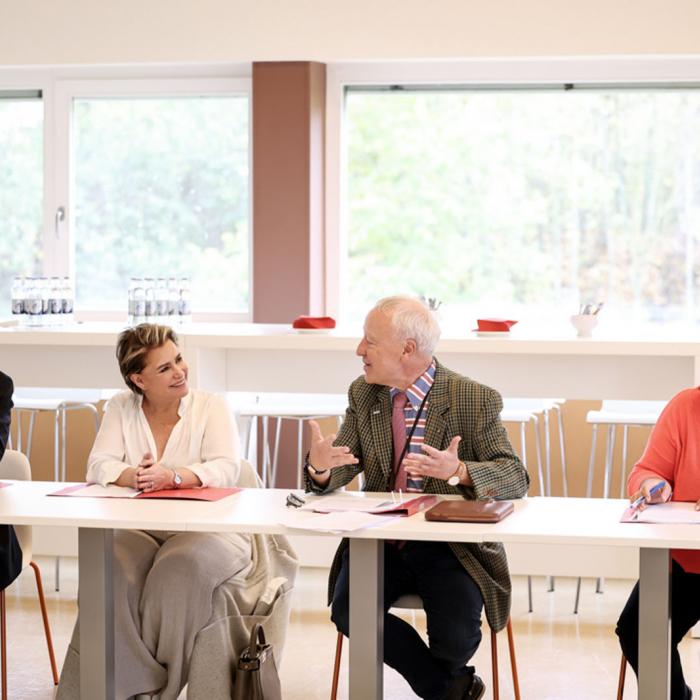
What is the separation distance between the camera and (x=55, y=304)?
5.05 metres

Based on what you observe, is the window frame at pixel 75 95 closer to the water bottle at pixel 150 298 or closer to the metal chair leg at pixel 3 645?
the water bottle at pixel 150 298

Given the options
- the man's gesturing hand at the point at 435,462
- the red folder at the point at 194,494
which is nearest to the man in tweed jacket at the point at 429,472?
the man's gesturing hand at the point at 435,462

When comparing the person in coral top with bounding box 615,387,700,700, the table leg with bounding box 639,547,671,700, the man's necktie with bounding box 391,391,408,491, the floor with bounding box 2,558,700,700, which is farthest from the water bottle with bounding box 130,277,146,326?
the table leg with bounding box 639,547,671,700

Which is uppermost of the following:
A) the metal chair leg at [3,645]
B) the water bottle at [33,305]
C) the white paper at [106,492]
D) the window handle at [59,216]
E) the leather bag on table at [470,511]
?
the window handle at [59,216]

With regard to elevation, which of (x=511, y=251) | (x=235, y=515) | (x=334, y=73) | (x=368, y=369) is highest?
(x=334, y=73)

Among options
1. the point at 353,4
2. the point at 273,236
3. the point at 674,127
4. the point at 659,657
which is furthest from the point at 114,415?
the point at 674,127

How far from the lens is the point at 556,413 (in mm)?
6012

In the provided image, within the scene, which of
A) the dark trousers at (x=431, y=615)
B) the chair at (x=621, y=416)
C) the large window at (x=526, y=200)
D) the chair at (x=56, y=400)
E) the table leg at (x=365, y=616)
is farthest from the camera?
the large window at (x=526, y=200)

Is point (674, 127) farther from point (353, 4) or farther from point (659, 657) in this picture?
point (659, 657)

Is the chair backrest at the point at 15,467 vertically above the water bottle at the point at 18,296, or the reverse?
the water bottle at the point at 18,296

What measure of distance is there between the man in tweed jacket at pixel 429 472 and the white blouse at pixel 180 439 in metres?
0.32

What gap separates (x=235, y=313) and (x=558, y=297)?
161 centimetres

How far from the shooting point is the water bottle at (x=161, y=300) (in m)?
5.01

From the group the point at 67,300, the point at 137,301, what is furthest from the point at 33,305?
the point at 137,301
